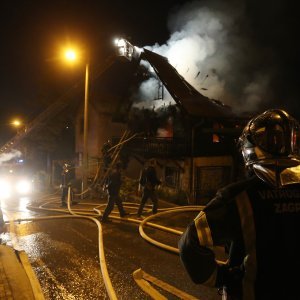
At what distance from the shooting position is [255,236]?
163 cm

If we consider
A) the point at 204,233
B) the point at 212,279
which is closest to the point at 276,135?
the point at 204,233

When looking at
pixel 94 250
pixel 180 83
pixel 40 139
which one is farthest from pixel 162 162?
pixel 40 139

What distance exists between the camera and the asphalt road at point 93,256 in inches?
182

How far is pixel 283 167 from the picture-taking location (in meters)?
1.76

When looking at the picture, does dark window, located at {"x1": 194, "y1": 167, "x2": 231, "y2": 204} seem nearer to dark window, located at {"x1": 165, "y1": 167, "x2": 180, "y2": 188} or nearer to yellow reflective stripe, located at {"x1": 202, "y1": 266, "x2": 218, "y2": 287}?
dark window, located at {"x1": 165, "y1": 167, "x2": 180, "y2": 188}

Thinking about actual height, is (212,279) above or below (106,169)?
below

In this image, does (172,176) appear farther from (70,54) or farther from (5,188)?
(5,188)

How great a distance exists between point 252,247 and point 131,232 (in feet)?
21.4

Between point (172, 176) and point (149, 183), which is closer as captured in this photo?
point (149, 183)

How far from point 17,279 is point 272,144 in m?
4.37

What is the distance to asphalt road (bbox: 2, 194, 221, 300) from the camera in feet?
15.2

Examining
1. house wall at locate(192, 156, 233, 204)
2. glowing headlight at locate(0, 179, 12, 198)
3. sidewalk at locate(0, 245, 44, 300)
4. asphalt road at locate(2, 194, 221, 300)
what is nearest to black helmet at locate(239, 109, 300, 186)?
asphalt road at locate(2, 194, 221, 300)

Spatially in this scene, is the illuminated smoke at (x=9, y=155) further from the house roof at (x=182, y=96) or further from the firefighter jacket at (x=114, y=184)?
the firefighter jacket at (x=114, y=184)

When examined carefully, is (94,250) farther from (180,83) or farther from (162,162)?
(180,83)
